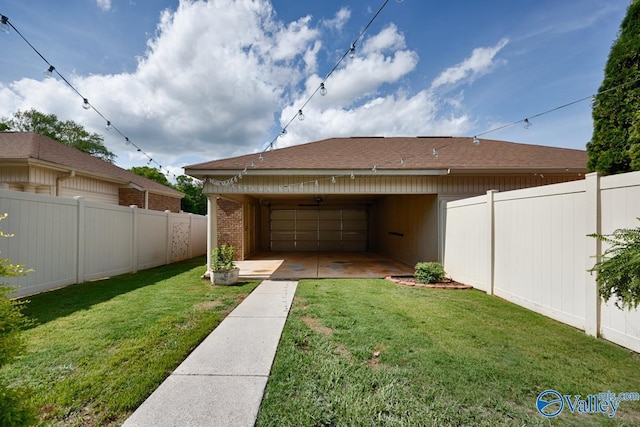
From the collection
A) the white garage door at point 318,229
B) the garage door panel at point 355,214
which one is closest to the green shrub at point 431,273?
the white garage door at point 318,229

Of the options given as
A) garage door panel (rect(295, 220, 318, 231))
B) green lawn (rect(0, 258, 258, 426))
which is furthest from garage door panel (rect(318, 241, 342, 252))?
green lawn (rect(0, 258, 258, 426))

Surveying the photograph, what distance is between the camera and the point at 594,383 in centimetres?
232

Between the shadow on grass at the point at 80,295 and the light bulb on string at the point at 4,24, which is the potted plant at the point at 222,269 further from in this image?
the light bulb on string at the point at 4,24

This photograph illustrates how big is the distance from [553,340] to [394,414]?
8.16 ft

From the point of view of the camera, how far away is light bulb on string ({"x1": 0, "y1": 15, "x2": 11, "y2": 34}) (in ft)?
11.3

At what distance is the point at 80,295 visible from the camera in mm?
4977

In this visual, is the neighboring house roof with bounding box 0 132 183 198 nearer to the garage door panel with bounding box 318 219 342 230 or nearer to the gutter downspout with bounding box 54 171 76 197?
the gutter downspout with bounding box 54 171 76 197

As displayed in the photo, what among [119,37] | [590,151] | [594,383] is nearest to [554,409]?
[594,383]

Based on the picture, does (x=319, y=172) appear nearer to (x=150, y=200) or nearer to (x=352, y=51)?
(x=352, y=51)

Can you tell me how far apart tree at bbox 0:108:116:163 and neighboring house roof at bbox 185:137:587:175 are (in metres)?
25.0

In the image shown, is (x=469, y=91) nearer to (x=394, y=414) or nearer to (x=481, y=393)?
(x=481, y=393)

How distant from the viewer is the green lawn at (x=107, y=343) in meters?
2.06

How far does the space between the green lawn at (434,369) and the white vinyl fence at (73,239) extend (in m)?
4.67

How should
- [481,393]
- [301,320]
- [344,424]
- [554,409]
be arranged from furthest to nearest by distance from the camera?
[301,320]
[481,393]
[554,409]
[344,424]
